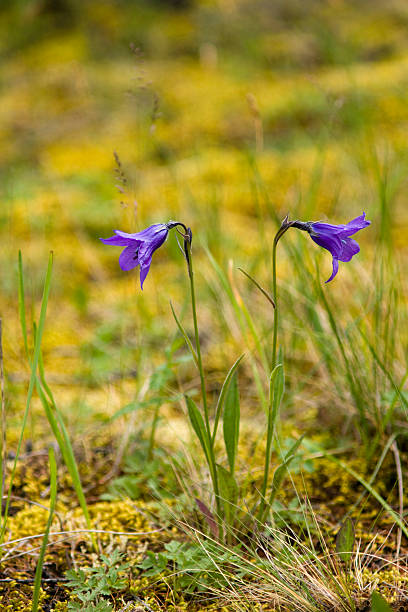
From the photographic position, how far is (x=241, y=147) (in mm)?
4773

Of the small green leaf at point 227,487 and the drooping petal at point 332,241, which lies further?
the small green leaf at point 227,487

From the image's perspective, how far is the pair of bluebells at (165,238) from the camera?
1112mm

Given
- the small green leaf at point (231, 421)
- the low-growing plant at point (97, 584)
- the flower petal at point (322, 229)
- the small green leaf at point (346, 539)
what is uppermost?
the flower petal at point (322, 229)

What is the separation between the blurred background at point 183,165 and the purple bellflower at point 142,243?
16.6 inches

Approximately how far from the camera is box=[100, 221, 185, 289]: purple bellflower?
111cm

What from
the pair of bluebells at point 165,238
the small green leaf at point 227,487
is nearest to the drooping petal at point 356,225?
the pair of bluebells at point 165,238

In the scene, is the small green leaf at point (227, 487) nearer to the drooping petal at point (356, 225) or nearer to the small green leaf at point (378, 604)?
the small green leaf at point (378, 604)

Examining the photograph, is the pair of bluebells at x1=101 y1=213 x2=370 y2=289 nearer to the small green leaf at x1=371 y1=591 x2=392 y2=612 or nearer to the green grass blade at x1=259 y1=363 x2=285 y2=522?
the green grass blade at x1=259 y1=363 x2=285 y2=522

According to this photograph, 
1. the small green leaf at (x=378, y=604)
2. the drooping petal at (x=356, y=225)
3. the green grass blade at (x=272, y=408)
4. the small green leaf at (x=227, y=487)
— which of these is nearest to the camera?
the small green leaf at (x=378, y=604)

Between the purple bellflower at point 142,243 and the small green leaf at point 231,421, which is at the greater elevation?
the purple bellflower at point 142,243

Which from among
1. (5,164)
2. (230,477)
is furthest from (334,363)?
(5,164)

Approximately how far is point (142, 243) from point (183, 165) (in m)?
3.54

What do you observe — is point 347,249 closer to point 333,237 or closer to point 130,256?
point 333,237

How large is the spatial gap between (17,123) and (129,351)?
4.60 meters
